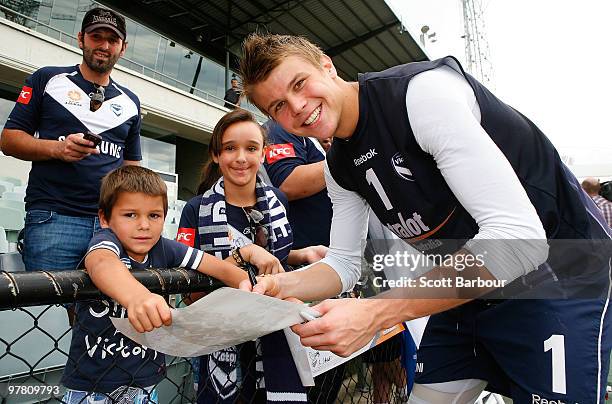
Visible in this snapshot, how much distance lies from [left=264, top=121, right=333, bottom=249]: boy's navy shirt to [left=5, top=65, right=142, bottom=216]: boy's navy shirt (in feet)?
2.53

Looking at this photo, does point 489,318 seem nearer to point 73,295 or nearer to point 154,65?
point 73,295

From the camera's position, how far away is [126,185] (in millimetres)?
1318

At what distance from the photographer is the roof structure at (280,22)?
13266 millimetres

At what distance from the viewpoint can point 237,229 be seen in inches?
62.8

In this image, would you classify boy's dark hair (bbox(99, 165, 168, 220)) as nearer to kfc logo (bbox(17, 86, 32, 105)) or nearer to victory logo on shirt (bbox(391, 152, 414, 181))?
victory logo on shirt (bbox(391, 152, 414, 181))

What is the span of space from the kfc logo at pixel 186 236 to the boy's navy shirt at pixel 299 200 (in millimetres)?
464

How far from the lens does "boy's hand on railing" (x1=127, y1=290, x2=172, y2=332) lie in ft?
2.64

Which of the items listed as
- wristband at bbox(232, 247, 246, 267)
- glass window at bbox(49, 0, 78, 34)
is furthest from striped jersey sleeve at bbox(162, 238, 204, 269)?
glass window at bbox(49, 0, 78, 34)

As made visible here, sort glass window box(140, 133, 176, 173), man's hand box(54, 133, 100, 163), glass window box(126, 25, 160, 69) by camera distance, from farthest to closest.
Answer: glass window box(140, 133, 176, 173) < glass window box(126, 25, 160, 69) < man's hand box(54, 133, 100, 163)

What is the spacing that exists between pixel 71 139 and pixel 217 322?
1236mm

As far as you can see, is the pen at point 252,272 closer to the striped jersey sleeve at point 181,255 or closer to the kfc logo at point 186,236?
the striped jersey sleeve at point 181,255

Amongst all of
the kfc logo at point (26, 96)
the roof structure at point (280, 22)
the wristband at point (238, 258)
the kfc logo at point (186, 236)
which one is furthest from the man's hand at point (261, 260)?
the roof structure at point (280, 22)

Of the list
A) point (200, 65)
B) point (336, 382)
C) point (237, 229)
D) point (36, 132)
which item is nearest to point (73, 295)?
point (237, 229)

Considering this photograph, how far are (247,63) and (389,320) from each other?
0.75m
